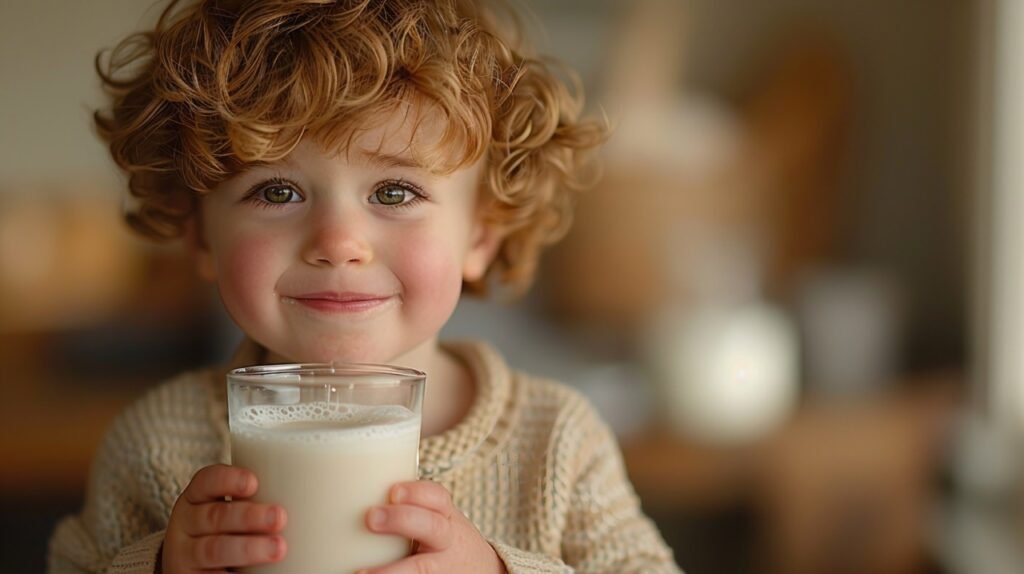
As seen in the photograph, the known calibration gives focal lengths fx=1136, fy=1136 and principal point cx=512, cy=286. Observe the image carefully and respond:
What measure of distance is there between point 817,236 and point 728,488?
2.89 feet

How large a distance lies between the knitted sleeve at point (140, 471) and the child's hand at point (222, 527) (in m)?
0.17

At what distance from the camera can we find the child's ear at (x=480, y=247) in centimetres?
92

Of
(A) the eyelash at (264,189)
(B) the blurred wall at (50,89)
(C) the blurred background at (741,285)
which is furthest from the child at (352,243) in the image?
(B) the blurred wall at (50,89)

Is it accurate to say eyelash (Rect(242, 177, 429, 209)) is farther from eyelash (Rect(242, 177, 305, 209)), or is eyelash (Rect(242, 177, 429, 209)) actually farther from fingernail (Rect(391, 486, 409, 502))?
fingernail (Rect(391, 486, 409, 502))

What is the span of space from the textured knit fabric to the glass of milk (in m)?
0.18

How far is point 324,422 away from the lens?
679 millimetres

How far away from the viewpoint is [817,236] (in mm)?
3053

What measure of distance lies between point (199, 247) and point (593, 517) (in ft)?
1.24

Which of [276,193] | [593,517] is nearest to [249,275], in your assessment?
[276,193]

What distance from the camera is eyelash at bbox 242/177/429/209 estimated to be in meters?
0.77

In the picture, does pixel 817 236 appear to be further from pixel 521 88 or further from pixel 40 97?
pixel 521 88

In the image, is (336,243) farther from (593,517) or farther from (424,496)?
(593,517)

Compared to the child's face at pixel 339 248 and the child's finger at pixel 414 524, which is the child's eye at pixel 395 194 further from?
the child's finger at pixel 414 524

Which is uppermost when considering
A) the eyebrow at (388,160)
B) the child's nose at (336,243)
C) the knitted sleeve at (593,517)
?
the eyebrow at (388,160)
